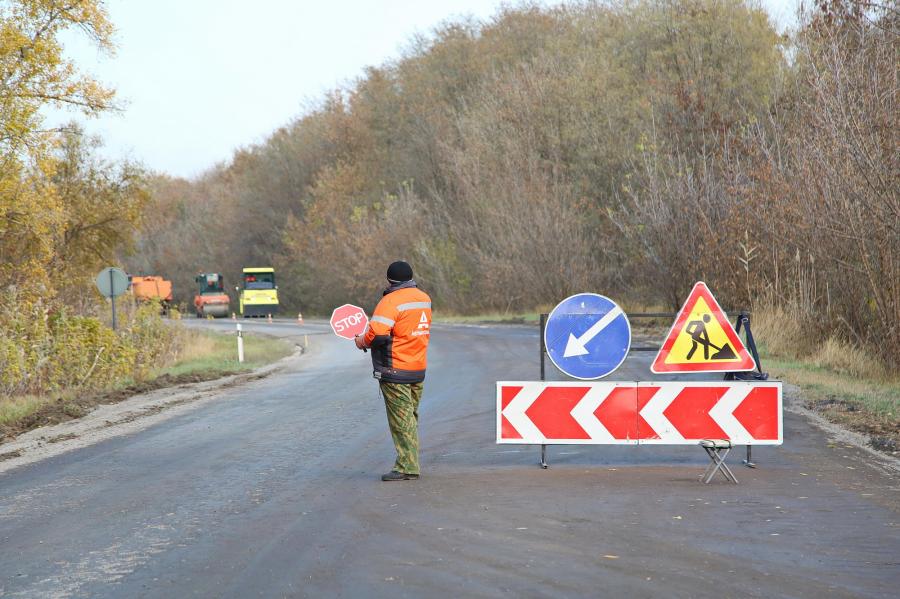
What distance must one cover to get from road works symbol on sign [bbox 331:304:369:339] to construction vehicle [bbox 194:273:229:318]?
60912 millimetres

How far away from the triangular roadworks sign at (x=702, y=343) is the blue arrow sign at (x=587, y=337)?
40 cm

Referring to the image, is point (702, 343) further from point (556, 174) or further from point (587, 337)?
point (556, 174)

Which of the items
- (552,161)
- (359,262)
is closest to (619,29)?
(552,161)

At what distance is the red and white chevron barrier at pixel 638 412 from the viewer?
9.94 m

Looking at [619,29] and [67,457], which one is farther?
[619,29]

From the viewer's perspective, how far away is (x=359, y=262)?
2443 inches

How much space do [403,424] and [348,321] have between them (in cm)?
730

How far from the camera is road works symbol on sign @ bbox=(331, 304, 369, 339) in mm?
16797

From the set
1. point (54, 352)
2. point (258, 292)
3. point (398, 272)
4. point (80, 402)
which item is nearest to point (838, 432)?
point (398, 272)

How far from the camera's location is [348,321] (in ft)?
55.8

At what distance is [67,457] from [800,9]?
1940 cm

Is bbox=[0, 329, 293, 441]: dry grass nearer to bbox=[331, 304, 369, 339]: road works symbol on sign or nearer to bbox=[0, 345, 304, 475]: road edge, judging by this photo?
bbox=[0, 345, 304, 475]: road edge

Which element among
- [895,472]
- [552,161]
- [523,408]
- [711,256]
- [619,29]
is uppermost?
[619,29]

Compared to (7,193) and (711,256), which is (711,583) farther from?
(711,256)
